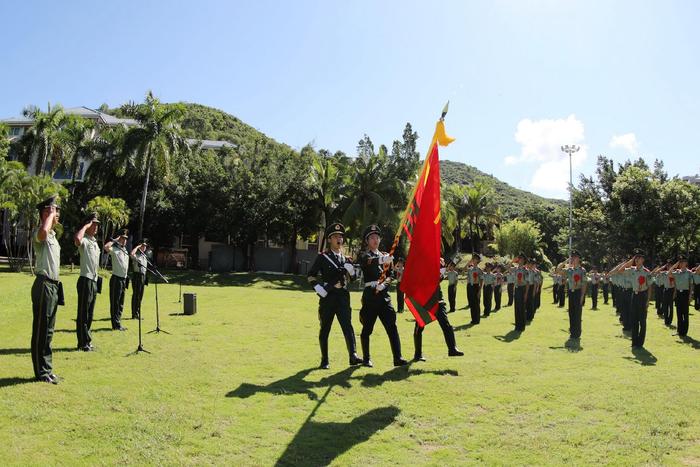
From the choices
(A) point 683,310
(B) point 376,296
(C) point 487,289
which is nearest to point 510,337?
(A) point 683,310

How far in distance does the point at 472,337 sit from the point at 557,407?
21.3 ft

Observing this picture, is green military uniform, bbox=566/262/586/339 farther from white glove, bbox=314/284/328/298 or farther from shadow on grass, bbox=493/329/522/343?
white glove, bbox=314/284/328/298

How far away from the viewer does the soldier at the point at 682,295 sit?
14641 millimetres

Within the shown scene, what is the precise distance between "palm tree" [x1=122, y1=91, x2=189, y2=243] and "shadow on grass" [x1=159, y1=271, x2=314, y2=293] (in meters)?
4.72

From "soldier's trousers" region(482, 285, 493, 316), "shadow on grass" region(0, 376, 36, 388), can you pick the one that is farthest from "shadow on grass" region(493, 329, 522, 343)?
"shadow on grass" region(0, 376, 36, 388)

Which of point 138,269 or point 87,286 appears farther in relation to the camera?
point 138,269

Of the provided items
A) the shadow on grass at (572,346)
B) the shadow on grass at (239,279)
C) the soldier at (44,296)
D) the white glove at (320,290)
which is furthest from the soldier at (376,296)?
the shadow on grass at (239,279)

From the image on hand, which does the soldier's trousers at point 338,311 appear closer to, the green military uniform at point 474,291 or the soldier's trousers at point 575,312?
the soldier's trousers at point 575,312

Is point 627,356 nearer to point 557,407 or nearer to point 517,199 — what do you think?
point 557,407

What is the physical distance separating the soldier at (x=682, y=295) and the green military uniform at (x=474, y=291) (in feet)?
17.3

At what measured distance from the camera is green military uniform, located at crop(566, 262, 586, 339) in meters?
13.6

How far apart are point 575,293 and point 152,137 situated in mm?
33860

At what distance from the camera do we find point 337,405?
7023mm

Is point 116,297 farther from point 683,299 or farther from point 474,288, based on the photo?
point 683,299
